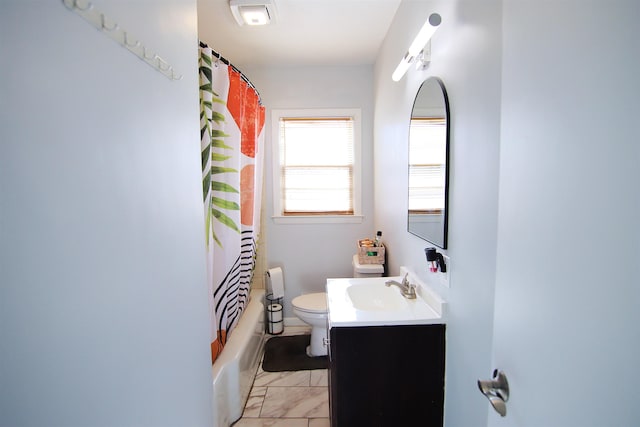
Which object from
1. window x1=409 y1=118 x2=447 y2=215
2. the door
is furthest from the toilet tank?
the door

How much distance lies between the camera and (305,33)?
2.37 meters

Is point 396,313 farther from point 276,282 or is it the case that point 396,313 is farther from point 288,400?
point 276,282

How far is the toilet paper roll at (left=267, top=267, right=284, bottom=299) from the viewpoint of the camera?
2.88 meters

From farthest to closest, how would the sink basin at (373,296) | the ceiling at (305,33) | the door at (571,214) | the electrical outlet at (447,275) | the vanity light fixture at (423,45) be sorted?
1. the ceiling at (305,33)
2. the sink basin at (373,296)
3. the electrical outlet at (447,275)
4. the vanity light fixture at (423,45)
5. the door at (571,214)

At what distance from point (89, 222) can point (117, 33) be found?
0.45 metres

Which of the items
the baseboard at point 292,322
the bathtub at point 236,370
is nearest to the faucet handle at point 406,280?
the bathtub at point 236,370

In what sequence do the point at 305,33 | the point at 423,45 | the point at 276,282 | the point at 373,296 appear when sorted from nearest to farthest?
the point at 423,45 → the point at 373,296 → the point at 305,33 → the point at 276,282

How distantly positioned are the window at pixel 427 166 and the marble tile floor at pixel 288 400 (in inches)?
56.5

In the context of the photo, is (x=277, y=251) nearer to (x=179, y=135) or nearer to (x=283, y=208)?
(x=283, y=208)

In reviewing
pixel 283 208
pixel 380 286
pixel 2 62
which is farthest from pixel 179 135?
pixel 283 208

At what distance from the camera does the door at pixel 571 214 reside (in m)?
0.38

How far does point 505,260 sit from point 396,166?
1.50 m

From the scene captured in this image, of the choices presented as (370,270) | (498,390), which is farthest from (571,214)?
(370,270)

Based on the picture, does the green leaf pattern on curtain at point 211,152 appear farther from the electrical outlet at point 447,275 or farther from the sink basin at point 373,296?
the electrical outlet at point 447,275
